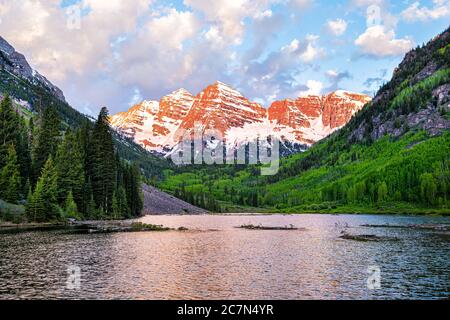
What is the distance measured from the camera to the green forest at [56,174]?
104 metres

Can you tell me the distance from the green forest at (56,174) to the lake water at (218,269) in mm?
35902

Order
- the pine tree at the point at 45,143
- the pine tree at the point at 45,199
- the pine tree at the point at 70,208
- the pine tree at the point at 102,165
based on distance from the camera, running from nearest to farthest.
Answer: the pine tree at the point at 45,199 < the pine tree at the point at 70,208 < the pine tree at the point at 45,143 < the pine tree at the point at 102,165

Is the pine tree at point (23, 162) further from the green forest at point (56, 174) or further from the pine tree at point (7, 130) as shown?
the pine tree at point (7, 130)

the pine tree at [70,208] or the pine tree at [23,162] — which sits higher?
the pine tree at [23,162]

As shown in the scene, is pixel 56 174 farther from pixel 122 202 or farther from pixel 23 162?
pixel 122 202

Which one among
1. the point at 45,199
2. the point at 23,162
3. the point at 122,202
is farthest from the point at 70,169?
the point at 122,202

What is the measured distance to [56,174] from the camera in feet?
369

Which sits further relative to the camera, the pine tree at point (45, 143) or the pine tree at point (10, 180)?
the pine tree at point (45, 143)

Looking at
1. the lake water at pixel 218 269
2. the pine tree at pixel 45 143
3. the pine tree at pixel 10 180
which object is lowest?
the lake water at pixel 218 269

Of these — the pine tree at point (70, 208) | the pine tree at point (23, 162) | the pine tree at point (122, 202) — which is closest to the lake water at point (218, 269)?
the pine tree at point (70, 208)

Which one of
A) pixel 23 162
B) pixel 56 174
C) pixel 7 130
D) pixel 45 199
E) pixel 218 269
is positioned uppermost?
pixel 7 130

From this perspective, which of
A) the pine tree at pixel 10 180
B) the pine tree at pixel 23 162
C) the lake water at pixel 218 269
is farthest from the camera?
the pine tree at pixel 23 162

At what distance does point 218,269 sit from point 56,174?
7903 cm
